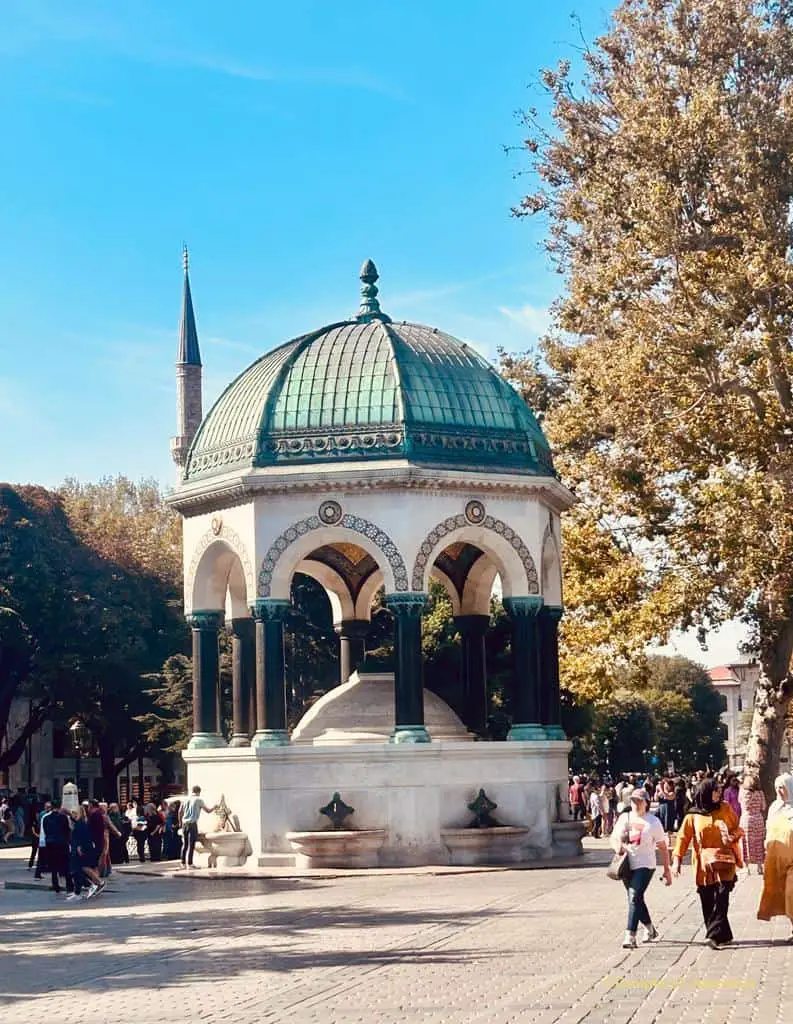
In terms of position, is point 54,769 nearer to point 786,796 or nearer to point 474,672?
point 474,672

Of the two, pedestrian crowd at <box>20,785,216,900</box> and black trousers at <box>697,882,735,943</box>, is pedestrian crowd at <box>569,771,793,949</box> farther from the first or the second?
pedestrian crowd at <box>20,785,216,900</box>

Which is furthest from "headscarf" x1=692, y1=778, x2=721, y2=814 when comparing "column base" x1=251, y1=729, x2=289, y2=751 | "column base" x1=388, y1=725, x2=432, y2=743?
"column base" x1=251, y1=729, x2=289, y2=751

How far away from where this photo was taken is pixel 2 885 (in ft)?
98.7

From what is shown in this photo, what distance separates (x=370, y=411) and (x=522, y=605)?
4098mm

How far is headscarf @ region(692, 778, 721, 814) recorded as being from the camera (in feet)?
51.9

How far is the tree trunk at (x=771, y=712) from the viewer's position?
31.2 m

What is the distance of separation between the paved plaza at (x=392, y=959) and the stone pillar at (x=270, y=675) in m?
4.86

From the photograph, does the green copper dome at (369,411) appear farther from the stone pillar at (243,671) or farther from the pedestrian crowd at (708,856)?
the pedestrian crowd at (708,856)

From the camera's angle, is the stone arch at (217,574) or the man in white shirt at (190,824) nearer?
the man in white shirt at (190,824)

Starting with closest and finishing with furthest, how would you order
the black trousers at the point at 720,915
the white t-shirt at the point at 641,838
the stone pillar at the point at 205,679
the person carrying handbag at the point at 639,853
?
the black trousers at the point at 720,915 → the person carrying handbag at the point at 639,853 → the white t-shirt at the point at 641,838 → the stone pillar at the point at 205,679

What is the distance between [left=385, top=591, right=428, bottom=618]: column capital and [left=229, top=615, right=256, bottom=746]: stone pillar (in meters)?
4.22

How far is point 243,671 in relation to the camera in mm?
32719

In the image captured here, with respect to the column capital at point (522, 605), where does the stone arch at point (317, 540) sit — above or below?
above

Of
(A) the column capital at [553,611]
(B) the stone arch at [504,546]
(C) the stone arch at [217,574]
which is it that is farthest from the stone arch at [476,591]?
(C) the stone arch at [217,574]
